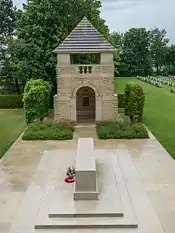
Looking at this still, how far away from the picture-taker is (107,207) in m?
10.3

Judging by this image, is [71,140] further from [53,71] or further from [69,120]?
[53,71]

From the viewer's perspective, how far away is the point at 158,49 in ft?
274

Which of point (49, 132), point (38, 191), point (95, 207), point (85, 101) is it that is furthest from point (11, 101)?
point (95, 207)

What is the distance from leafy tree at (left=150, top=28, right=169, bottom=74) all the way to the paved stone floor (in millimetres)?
64312

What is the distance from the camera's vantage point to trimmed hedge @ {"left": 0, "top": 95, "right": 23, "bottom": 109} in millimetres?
36625

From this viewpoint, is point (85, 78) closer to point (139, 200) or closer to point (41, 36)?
point (41, 36)

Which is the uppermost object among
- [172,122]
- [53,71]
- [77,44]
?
[77,44]

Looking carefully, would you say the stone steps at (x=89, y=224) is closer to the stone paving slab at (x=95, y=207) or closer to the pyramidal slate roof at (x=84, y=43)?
the stone paving slab at (x=95, y=207)

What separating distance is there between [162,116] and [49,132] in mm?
11266

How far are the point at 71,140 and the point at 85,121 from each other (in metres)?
5.88

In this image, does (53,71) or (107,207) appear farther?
(53,71)

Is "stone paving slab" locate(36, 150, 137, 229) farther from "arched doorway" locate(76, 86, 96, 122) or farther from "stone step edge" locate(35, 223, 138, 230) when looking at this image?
"arched doorway" locate(76, 86, 96, 122)

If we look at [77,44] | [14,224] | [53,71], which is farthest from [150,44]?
[14,224]

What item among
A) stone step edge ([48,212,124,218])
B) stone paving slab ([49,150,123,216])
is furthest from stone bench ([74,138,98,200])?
stone step edge ([48,212,124,218])
